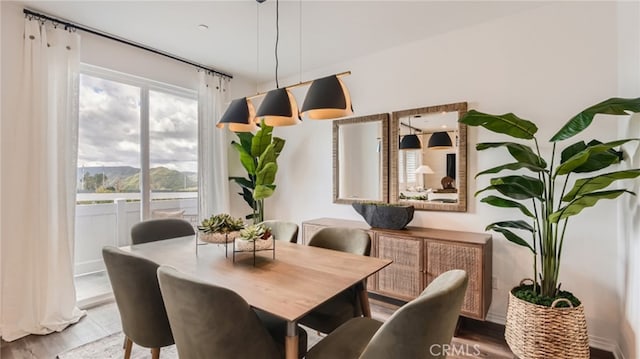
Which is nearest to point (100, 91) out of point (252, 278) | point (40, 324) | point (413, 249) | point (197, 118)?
point (197, 118)

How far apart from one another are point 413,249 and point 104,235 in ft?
10.2

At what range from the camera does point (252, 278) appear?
62.2 inches

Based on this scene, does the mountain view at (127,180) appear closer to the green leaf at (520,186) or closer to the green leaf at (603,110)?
the green leaf at (520,186)

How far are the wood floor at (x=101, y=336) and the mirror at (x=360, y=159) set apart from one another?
50.9 inches

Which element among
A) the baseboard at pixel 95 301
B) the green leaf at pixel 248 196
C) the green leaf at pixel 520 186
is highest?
the green leaf at pixel 520 186

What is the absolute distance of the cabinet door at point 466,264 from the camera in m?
2.38

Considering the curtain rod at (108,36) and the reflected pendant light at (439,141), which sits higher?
the curtain rod at (108,36)

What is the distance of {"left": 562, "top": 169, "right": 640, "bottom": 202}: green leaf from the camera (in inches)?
63.3

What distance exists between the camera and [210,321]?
1.17 m

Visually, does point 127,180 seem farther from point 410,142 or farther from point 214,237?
point 410,142

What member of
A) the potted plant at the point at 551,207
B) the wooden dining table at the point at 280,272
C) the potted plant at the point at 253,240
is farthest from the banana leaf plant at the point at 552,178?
the potted plant at the point at 253,240

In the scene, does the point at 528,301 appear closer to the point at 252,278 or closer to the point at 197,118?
the point at 252,278

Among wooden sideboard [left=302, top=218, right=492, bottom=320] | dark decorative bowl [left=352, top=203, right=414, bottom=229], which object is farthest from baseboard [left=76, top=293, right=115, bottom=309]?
dark decorative bowl [left=352, top=203, right=414, bottom=229]

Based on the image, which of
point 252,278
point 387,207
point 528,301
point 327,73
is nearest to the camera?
point 252,278
